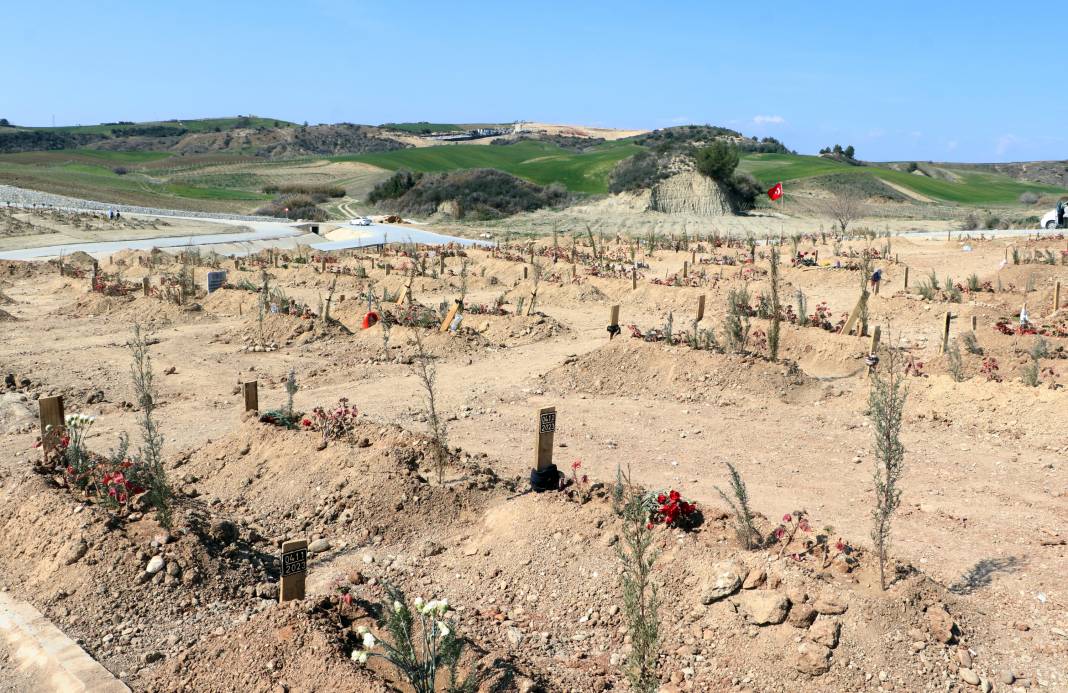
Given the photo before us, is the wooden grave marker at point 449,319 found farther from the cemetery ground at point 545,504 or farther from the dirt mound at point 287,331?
the dirt mound at point 287,331

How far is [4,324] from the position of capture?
A: 17297mm

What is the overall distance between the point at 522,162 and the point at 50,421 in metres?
84.8

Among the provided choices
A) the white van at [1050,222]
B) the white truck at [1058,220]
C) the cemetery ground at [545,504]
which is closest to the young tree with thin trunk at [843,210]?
the white van at [1050,222]

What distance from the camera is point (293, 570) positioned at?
17.7 feet

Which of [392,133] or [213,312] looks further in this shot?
[392,133]

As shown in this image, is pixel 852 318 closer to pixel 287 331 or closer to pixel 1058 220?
pixel 287 331

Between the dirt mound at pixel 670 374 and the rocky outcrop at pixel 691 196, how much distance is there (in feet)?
114

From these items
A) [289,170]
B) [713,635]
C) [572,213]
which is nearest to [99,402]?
[713,635]

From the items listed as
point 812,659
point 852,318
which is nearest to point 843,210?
point 852,318

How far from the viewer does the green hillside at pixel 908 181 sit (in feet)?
227

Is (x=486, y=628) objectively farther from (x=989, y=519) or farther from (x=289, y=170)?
(x=289, y=170)

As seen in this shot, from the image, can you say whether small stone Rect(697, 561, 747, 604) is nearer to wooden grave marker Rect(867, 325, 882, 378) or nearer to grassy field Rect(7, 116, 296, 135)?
wooden grave marker Rect(867, 325, 882, 378)

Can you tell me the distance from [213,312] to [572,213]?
32.0 metres

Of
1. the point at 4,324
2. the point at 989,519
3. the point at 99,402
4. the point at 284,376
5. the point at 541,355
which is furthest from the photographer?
the point at 4,324
